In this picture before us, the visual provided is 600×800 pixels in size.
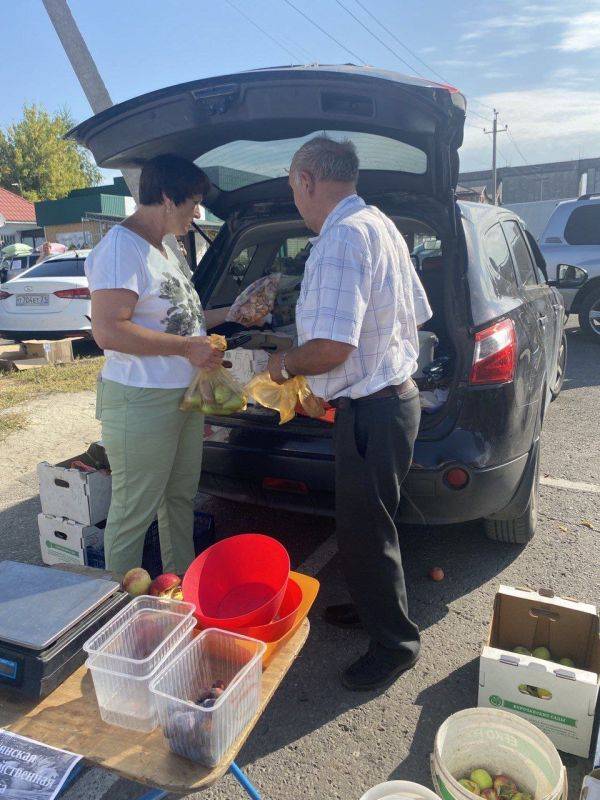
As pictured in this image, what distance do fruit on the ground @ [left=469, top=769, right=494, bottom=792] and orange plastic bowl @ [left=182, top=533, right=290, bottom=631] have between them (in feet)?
2.62

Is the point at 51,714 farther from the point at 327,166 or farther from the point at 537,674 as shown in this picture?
the point at 327,166

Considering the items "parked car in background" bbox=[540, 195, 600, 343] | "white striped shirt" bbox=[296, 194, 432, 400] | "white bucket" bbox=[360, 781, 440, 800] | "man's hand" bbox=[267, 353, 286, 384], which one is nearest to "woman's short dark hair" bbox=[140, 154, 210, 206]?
"white striped shirt" bbox=[296, 194, 432, 400]

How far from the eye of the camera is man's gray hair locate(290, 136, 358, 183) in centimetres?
199

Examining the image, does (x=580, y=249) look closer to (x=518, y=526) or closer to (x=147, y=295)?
(x=518, y=526)

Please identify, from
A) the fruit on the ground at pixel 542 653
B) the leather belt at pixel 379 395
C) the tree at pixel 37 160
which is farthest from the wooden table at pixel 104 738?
the tree at pixel 37 160

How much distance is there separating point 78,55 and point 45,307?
324cm

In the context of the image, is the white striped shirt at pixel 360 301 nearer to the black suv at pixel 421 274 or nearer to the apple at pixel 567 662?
the black suv at pixel 421 274

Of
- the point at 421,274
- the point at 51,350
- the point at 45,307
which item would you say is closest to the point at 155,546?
the point at 421,274

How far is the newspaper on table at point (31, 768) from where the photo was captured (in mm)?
1369

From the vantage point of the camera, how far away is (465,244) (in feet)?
8.91

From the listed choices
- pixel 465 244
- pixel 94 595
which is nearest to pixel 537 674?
pixel 94 595

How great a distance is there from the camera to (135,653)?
1.68 meters

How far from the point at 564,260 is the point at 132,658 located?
8636 mm

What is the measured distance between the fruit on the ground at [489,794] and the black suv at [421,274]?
1.08 meters
